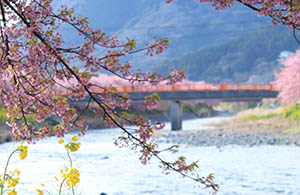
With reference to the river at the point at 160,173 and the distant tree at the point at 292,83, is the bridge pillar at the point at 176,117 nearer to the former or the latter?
the distant tree at the point at 292,83

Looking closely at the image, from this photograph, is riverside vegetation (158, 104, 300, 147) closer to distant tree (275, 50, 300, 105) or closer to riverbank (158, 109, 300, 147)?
riverbank (158, 109, 300, 147)

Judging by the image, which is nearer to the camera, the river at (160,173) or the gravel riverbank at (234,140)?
the river at (160,173)

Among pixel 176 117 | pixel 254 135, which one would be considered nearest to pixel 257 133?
pixel 254 135

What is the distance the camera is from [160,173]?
68.1ft

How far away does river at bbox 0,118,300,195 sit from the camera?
17.1m

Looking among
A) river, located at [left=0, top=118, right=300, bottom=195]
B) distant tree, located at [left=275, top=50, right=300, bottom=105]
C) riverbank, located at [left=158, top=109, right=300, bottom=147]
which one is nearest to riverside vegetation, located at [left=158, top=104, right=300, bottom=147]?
riverbank, located at [left=158, top=109, right=300, bottom=147]

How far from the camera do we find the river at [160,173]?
17.1 meters

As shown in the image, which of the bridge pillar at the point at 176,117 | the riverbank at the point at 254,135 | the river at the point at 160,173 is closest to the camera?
the river at the point at 160,173

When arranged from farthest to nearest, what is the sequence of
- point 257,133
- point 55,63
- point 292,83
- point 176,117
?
point 176,117 → point 292,83 → point 257,133 → point 55,63

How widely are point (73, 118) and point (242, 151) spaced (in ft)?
78.3

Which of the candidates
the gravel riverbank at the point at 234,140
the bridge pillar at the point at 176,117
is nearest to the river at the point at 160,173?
the gravel riverbank at the point at 234,140

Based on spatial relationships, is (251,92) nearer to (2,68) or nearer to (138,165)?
(138,165)

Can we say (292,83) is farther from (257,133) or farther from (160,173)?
(160,173)

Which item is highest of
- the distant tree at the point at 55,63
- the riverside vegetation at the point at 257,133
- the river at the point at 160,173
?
Answer: the distant tree at the point at 55,63
